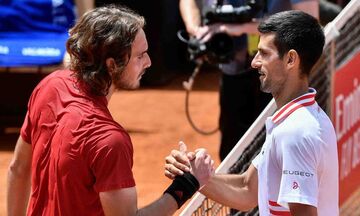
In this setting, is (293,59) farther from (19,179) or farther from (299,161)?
(19,179)

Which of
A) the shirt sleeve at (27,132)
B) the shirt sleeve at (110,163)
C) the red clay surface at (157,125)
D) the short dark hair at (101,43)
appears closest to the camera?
the shirt sleeve at (110,163)

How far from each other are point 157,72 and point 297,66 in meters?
7.79

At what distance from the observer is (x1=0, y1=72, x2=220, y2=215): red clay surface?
24.7ft

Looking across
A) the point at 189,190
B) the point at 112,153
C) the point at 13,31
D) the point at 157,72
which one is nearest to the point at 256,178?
the point at 189,190

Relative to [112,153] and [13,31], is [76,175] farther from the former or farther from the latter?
[13,31]

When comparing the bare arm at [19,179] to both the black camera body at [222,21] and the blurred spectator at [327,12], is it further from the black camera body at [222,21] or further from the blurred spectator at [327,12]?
the blurred spectator at [327,12]

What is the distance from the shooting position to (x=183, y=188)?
331cm

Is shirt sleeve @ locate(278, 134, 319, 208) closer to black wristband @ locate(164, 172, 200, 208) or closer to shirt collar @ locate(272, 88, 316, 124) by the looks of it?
shirt collar @ locate(272, 88, 316, 124)

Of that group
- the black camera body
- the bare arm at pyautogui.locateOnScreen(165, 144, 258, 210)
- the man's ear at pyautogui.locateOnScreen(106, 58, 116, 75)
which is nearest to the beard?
the man's ear at pyautogui.locateOnScreen(106, 58, 116, 75)

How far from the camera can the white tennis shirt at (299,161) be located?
3.16m

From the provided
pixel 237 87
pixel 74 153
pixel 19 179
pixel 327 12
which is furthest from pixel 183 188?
pixel 327 12

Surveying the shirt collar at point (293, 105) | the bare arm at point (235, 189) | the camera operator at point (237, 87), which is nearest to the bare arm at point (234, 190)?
Result: the bare arm at point (235, 189)

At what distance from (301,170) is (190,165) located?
0.44m

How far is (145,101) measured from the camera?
34.0ft
